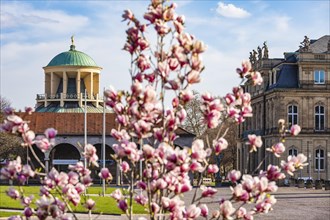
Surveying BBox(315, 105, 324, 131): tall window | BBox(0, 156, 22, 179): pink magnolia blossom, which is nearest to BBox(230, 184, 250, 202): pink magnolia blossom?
BBox(0, 156, 22, 179): pink magnolia blossom

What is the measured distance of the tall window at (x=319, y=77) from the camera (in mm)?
72188

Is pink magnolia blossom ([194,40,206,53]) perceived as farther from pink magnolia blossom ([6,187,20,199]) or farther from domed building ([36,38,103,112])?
domed building ([36,38,103,112])

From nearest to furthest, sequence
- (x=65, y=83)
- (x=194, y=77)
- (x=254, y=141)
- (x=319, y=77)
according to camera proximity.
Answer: (x=194, y=77) → (x=254, y=141) → (x=319, y=77) → (x=65, y=83)

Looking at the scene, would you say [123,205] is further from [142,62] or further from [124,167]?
[142,62]

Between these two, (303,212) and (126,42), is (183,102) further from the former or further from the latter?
(303,212)

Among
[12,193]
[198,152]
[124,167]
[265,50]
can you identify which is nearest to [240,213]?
[198,152]

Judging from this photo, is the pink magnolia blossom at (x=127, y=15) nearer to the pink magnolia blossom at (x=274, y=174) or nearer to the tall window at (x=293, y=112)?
the pink magnolia blossom at (x=274, y=174)

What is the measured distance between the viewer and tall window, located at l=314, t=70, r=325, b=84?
72188 millimetres

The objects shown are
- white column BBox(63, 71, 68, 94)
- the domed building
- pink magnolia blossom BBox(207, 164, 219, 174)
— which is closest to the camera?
pink magnolia blossom BBox(207, 164, 219, 174)

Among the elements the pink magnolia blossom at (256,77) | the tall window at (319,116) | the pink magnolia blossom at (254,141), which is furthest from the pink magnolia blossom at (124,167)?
the tall window at (319,116)

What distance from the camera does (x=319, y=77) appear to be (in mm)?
72438

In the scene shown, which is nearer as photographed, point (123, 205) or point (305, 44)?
point (123, 205)

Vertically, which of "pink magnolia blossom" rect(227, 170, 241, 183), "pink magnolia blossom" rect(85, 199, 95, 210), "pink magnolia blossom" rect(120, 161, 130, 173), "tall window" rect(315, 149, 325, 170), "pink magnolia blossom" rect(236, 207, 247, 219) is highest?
"pink magnolia blossom" rect(120, 161, 130, 173)

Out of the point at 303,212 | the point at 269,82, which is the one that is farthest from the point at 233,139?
the point at 303,212
